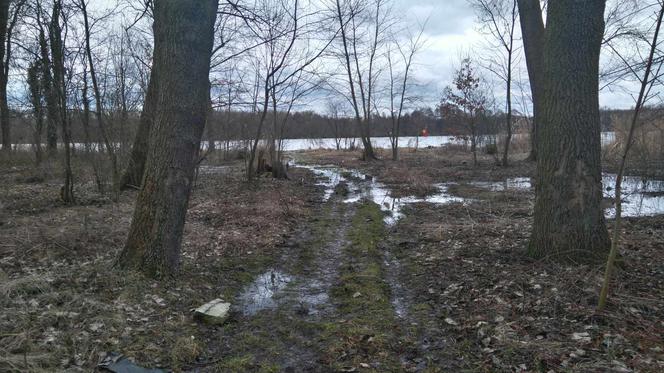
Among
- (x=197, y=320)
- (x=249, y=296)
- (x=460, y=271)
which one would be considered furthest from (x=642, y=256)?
(x=197, y=320)

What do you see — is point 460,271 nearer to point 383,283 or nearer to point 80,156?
point 383,283

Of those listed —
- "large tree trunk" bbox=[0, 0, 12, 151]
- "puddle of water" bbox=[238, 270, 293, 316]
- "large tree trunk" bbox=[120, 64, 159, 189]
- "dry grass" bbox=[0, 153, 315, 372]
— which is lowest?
"puddle of water" bbox=[238, 270, 293, 316]

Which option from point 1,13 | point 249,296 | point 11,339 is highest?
point 1,13

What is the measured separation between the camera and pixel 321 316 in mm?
4719

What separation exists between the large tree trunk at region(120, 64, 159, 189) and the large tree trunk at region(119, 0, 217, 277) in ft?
20.8

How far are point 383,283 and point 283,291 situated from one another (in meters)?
1.24

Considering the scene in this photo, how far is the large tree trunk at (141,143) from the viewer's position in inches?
435

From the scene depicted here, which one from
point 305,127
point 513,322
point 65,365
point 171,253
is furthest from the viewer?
point 305,127

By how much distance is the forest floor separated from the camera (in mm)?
3578

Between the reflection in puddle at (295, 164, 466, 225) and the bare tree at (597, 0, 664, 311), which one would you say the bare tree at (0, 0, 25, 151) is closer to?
the reflection in puddle at (295, 164, 466, 225)

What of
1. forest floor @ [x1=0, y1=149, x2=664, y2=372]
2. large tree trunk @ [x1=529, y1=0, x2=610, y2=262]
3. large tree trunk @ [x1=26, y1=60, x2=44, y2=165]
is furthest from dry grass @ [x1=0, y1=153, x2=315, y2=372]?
large tree trunk @ [x1=529, y1=0, x2=610, y2=262]

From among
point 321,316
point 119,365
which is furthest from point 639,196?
point 119,365

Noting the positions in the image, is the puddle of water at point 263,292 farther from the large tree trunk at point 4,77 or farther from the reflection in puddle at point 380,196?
the large tree trunk at point 4,77

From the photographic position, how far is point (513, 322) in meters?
4.04
